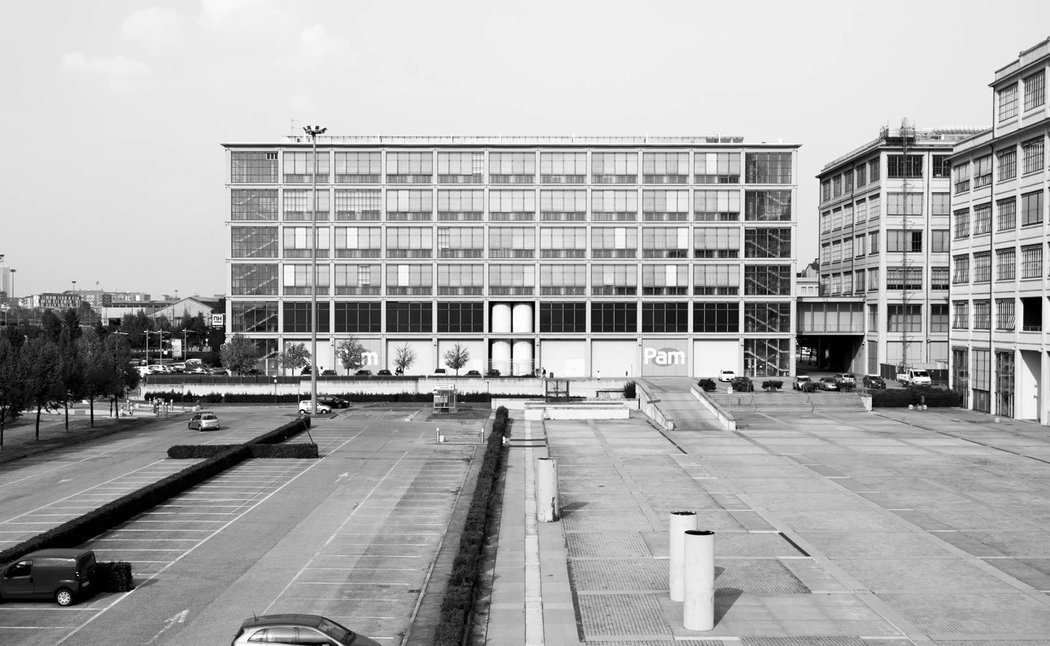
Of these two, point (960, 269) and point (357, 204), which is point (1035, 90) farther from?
A: point (357, 204)

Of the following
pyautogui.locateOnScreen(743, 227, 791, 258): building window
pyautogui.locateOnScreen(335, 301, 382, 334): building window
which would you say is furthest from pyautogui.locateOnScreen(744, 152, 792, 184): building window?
pyautogui.locateOnScreen(335, 301, 382, 334): building window

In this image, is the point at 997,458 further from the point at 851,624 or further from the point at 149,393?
the point at 149,393

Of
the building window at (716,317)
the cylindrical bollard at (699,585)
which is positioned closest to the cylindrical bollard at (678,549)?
the cylindrical bollard at (699,585)

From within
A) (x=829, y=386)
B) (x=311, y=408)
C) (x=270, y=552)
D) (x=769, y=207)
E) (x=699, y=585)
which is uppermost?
(x=769, y=207)

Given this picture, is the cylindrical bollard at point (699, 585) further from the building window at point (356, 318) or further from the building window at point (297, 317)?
the building window at point (297, 317)

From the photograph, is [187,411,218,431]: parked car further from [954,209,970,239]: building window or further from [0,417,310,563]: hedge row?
[954,209,970,239]: building window

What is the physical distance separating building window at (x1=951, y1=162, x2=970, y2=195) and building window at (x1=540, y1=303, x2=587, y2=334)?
4105 cm

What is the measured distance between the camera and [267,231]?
10675 centimetres

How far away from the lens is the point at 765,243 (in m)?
106

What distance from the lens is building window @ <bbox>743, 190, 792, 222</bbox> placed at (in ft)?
346

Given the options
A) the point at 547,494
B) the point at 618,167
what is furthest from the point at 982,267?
the point at 547,494

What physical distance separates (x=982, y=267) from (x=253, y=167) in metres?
78.1

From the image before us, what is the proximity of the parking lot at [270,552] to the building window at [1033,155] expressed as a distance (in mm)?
49535

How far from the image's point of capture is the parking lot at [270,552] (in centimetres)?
2511
